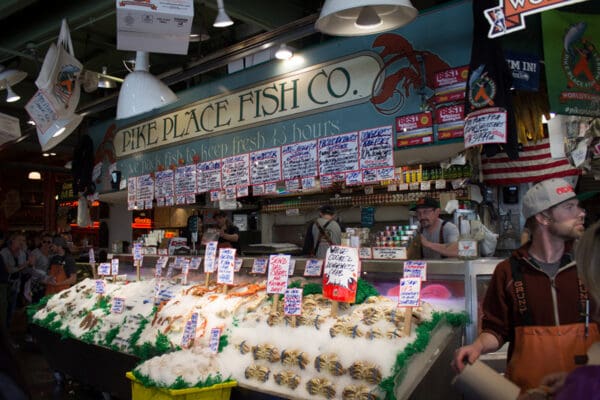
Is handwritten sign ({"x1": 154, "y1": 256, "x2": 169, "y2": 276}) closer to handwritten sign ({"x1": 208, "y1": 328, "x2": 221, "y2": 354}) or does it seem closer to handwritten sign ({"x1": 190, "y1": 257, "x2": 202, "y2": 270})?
handwritten sign ({"x1": 190, "y1": 257, "x2": 202, "y2": 270})

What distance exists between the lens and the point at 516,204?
29.0ft

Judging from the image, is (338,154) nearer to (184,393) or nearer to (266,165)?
→ (266,165)

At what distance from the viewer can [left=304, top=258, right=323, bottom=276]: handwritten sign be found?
4129 millimetres

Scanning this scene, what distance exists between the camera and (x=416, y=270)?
320 cm

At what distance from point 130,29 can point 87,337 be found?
2.94 m

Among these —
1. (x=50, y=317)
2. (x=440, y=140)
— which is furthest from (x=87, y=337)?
(x=440, y=140)

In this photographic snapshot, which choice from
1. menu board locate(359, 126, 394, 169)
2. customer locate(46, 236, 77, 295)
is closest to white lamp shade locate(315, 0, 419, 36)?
menu board locate(359, 126, 394, 169)

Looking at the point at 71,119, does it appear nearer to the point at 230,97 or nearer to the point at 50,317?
the point at 230,97

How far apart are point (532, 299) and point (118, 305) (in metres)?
4.11

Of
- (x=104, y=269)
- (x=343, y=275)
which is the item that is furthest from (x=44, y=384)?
(x=343, y=275)

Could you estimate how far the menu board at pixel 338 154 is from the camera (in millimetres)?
5223

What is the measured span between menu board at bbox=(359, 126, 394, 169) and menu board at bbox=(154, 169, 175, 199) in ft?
10.8

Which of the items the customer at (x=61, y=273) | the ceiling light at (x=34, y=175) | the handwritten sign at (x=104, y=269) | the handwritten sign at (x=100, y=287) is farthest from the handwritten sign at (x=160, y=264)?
the ceiling light at (x=34, y=175)

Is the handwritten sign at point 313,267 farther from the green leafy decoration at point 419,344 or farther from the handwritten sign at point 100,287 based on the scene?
the handwritten sign at point 100,287
